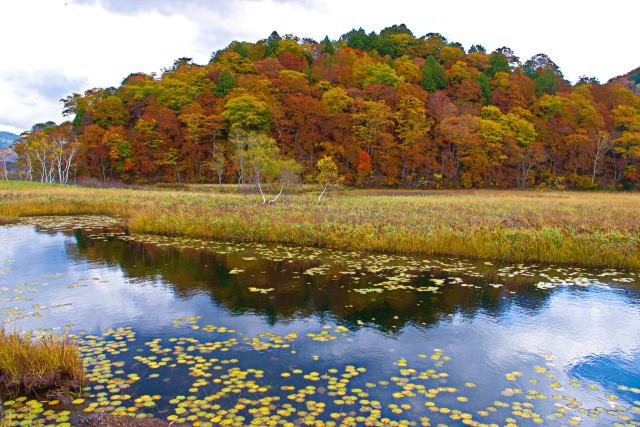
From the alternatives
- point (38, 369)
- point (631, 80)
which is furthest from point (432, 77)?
point (38, 369)

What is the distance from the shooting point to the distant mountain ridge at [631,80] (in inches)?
3797

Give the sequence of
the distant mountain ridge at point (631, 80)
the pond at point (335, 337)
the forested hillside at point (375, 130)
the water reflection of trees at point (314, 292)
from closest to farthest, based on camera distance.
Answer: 1. the pond at point (335, 337)
2. the water reflection of trees at point (314, 292)
3. the forested hillside at point (375, 130)
4. the distant mountain ridge at point (631, 80)

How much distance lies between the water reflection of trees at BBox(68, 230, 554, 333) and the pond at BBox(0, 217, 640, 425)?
0.06 metres

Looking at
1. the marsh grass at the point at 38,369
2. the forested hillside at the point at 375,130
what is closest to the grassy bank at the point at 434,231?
the marsh grass at the point at 38,369

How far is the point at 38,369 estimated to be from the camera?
5.48m

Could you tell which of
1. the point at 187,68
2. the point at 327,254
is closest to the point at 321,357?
the point at 327,254

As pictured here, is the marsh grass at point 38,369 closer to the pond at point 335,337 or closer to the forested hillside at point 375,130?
the pond at point 335,337

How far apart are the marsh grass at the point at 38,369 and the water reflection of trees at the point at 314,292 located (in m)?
3.83

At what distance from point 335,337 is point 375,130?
58.7 m

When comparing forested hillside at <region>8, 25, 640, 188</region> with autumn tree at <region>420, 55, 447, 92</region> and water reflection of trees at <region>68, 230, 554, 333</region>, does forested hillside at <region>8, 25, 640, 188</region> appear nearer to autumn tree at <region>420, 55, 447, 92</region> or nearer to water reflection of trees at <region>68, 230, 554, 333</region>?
autumn tree at <region>420, 55, 447, 92</region>

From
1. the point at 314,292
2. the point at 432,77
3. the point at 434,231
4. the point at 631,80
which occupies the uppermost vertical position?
the point at 631,80

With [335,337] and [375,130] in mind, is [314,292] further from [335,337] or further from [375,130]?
[375,130]

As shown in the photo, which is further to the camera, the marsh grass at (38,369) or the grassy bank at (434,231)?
the grassy bank at (434,231)

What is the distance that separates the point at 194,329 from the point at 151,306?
205 cm
